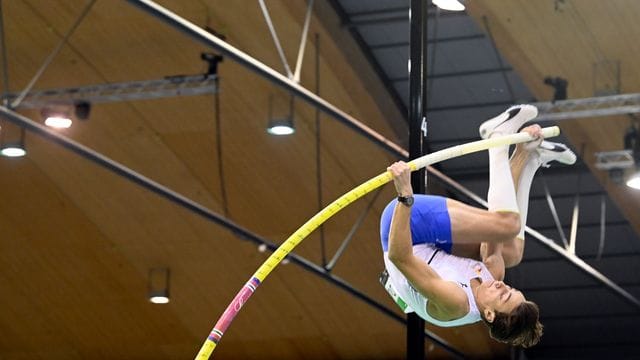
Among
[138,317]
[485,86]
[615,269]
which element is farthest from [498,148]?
[138,317]

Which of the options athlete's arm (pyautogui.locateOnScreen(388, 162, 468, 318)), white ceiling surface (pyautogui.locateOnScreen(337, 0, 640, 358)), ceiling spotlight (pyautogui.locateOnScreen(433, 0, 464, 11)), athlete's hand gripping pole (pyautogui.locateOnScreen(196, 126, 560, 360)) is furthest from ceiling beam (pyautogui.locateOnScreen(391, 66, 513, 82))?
athlete's arm (pyautogui.locateOnScreen(388, 162, 468, 318))

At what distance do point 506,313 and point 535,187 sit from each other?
952 centimetres

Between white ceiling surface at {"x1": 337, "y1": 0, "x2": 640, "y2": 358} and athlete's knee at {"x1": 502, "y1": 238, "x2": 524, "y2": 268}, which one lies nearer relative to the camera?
athlete's knee at {"x1": 502, "y1": 238, "x2": 524, "y2": 268}

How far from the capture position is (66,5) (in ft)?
44.5

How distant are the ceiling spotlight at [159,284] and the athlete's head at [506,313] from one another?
11.4 m

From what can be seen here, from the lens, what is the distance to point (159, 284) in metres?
17.4

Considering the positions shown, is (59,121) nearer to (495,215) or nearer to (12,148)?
(12,148)

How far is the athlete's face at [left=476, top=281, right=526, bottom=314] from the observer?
6219mm

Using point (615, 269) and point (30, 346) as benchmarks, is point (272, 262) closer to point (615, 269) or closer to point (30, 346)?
point (615, 269)

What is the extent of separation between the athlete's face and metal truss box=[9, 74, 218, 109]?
737cm

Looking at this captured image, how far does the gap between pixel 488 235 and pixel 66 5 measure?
27.0 feet

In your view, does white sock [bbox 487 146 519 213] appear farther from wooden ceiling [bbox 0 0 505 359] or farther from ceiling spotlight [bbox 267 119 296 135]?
ceiling spotlight [bbox 267 119 296 135]

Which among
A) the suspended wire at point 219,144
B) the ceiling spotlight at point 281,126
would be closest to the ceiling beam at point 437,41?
the ceiling spotlight at point 281,126

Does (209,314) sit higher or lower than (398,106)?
lower
